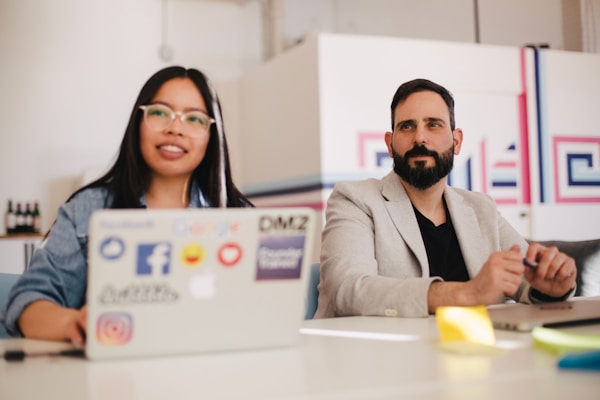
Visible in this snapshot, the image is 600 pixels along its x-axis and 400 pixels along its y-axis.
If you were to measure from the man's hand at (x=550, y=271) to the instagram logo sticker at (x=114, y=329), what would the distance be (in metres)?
1.03

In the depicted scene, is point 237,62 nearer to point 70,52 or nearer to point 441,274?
point 70,52

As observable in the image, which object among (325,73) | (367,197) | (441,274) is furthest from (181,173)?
(325,73)

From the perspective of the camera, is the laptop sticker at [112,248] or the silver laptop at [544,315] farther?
the silver laptop at [544,315]

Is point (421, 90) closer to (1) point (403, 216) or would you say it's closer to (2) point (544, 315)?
(1) point (403, 216)

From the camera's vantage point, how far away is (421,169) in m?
2.04

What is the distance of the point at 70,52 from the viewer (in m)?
5.71

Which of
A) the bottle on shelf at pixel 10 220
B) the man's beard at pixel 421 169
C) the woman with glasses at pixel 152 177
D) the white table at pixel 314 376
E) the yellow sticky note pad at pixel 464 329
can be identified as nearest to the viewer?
the white table at pixel 314 376

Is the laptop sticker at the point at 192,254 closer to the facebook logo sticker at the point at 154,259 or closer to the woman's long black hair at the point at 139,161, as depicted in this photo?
the facebook logo sticker at the point at 154,259

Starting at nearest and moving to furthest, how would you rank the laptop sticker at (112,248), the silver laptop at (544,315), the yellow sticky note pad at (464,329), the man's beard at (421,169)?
the laptop sticker at (112,248) < the yellow sticky note pad at (464,329) < the silver laptop at (544,315) < the man's beard at (421,169)

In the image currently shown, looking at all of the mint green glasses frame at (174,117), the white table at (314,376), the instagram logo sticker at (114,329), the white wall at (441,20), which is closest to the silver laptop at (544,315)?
the white table at (314,376)

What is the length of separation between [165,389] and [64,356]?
29 centimetres

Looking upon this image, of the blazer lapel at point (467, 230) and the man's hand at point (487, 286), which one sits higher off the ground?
the blazer lapel at point (467, 230)

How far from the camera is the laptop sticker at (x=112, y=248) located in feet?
2.84

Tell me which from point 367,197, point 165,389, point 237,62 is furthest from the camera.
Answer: point 237,62
